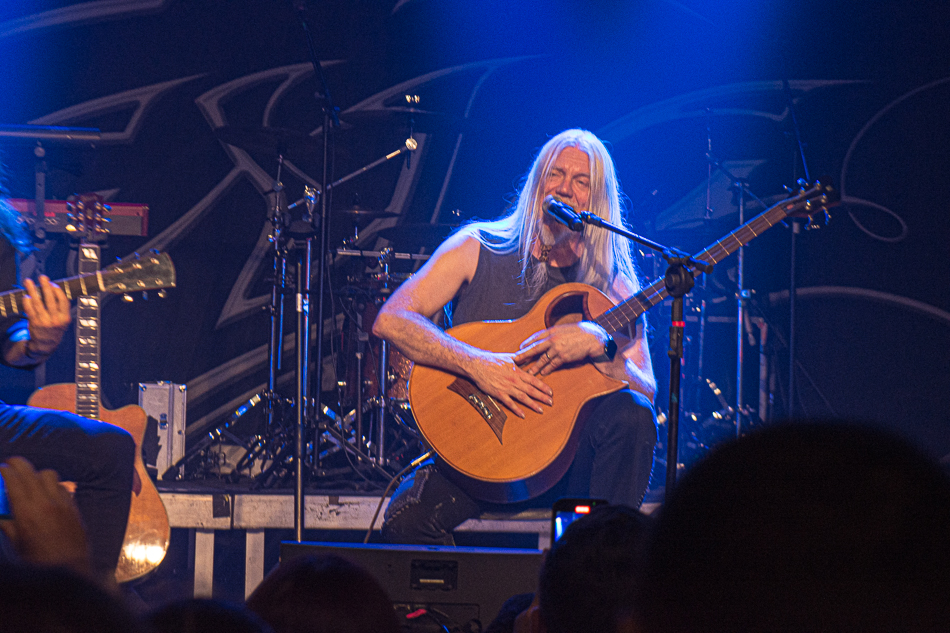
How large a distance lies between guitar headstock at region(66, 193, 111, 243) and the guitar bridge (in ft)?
9.41

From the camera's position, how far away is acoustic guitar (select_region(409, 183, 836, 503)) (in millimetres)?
3639

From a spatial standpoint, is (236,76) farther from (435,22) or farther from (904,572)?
(904,572)

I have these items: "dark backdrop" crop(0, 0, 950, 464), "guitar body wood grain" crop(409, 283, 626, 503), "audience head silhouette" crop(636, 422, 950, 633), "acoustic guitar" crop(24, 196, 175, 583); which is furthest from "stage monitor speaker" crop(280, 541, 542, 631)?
"dark backdrop" crop(0, 0, 950, 464)

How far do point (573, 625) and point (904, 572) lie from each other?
94 centimetres

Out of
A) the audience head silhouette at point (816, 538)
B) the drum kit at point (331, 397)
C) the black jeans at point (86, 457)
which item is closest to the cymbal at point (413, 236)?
the drum kit at point (331, 397)

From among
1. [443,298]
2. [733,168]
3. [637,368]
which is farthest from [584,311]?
[733,168]

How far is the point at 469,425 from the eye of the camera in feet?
12.2

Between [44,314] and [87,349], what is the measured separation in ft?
4.61

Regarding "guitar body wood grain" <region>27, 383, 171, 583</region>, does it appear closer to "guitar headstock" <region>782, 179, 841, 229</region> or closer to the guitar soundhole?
the guitar soundhole

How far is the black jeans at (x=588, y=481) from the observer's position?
363 cm

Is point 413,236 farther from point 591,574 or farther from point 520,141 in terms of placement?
point 591,574

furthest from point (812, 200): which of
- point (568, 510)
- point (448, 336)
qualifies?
point (568, 510)

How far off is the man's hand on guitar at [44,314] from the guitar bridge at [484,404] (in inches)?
68.0

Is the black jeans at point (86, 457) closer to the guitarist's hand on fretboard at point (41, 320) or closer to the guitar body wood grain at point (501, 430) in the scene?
the guitarist's hand on fretboard at point (41, 320)
